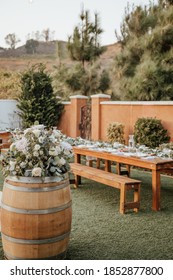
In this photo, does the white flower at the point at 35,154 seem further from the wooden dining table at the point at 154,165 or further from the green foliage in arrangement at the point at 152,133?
the green foliage in arrangement at the point at 152,133

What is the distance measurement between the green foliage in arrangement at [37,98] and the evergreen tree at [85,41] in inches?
149

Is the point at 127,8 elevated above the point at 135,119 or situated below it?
above

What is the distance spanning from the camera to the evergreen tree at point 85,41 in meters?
16.8

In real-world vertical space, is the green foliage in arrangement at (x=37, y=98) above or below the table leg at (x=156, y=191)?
above

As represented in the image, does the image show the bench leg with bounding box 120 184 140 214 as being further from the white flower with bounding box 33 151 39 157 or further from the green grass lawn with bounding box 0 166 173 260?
the white flower with bounding box 33 151 39 157

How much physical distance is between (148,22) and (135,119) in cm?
556

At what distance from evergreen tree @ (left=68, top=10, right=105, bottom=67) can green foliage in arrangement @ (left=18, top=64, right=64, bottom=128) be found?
3.79 m

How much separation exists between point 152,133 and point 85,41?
8763mm

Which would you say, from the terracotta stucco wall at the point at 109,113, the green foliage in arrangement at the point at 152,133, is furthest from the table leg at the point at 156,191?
the terracotta stucco wall at the point at 109,113

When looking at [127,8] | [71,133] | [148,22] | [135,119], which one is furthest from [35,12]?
[127,8]

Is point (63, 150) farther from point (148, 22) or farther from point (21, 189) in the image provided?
point (148, 22)

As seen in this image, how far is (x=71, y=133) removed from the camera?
13234 millimetres

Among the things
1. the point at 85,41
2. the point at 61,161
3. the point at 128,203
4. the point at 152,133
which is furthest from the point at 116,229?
the point at 85,41

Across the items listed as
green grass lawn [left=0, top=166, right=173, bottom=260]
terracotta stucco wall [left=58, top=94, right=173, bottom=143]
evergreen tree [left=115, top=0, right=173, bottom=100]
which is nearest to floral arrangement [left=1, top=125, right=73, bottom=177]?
green grass lawn [left=0, top=166, right=173, bottom=260]
